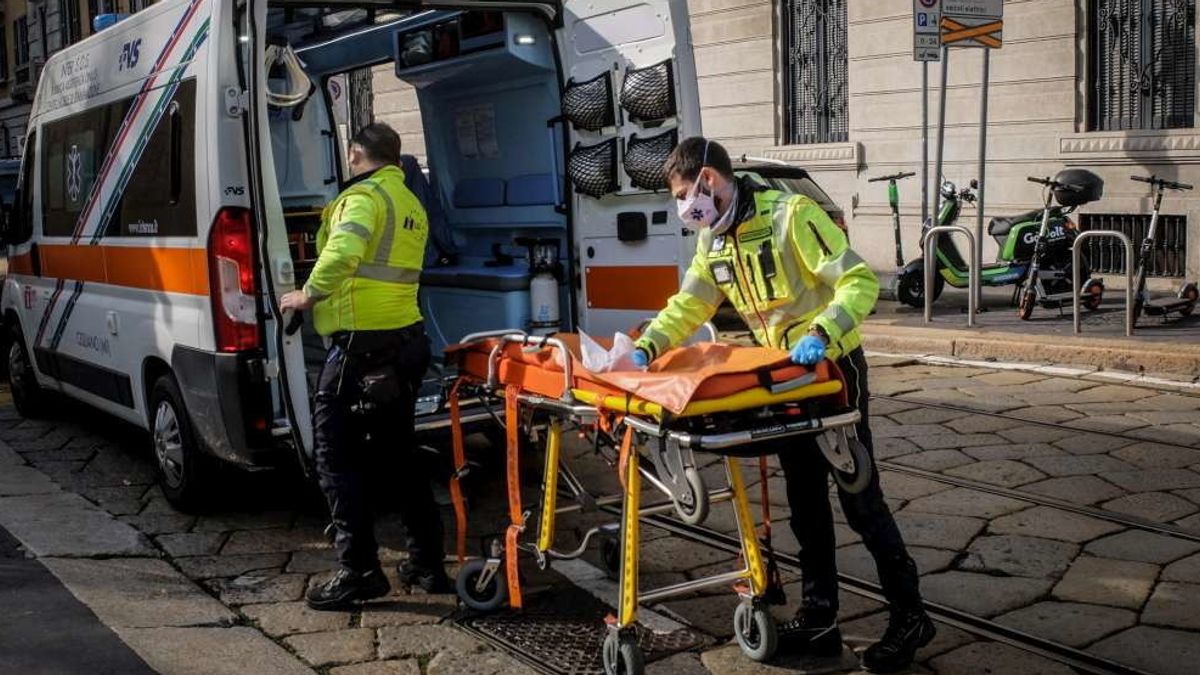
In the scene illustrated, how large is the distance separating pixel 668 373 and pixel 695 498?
430 millimetres

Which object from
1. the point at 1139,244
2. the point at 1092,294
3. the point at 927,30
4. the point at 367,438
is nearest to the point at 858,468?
the point at 367,438

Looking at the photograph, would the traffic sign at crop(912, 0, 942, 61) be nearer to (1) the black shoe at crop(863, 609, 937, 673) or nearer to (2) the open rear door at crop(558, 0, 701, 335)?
(2) the open rear door at crop(558, 0, 701, 335)

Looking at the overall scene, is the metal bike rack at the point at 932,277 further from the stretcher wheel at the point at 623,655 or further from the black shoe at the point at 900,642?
the stretcher wheel at the point at 623,655

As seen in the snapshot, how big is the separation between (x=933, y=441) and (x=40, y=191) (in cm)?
520

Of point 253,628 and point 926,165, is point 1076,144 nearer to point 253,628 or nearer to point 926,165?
point 926,165

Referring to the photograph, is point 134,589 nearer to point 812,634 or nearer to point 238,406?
point 238,406

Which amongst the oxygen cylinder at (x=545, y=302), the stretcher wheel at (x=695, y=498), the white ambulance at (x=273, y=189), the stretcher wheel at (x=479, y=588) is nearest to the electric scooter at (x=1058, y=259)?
the white ambulance at (x=273, y=189)

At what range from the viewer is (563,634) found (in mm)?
4855

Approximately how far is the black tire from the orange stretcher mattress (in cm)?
818

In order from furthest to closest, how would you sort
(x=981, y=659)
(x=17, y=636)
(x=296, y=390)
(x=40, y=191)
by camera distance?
1. (x=40, y=191)
2. (x=296, y=390)
3. (x=17, y=636)
4. (x=981, y=659)

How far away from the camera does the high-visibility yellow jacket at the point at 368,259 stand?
201 inches

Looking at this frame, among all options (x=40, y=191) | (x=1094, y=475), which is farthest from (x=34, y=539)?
(x=1094, y=475)

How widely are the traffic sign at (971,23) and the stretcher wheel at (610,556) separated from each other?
7.48 metres

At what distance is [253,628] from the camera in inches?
197
